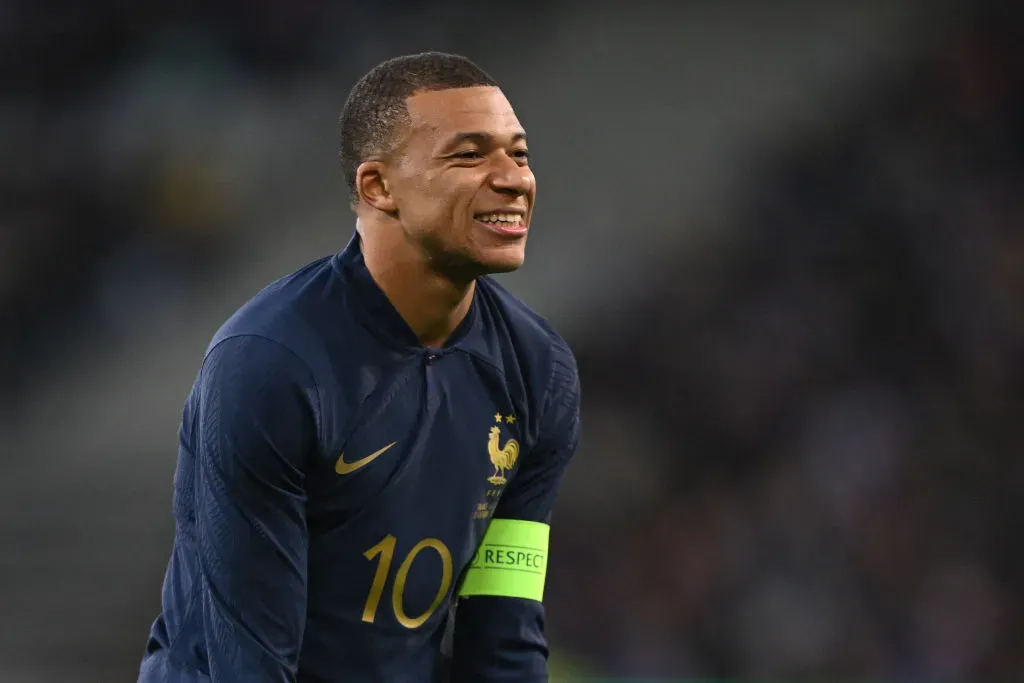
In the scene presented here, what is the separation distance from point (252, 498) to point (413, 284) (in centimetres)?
42

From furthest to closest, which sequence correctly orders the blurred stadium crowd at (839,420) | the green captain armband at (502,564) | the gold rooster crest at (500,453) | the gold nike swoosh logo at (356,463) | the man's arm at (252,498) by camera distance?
the blurred stadium crowd at (839,420) < the green captain armband at (502,564) < the gold rooster crest at (500,453) < the gold nike swoosh logo at (356,463) < the man's arm at (252,498)

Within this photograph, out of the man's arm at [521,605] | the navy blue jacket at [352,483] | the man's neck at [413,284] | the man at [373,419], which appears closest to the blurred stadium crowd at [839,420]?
the man's arm at [521,605]

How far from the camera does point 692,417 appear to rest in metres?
5.91

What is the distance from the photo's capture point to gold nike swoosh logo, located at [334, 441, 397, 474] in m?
2.23

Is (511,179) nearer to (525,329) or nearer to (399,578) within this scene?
(525,329)

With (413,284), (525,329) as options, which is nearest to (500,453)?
(525,329)

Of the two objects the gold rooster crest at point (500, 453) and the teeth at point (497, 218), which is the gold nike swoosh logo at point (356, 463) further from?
the teeth at point (497, 218)

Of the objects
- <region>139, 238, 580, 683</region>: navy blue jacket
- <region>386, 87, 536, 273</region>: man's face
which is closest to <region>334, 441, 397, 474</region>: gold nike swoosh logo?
<region>139, 238, 580, 683</region>: navy blue jacket

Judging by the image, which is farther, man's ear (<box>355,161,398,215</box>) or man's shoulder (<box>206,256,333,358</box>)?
man's ear (<box>355,161,398,215</box>)

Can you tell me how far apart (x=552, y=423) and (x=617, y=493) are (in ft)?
10.9

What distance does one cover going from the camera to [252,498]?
7.02 ft

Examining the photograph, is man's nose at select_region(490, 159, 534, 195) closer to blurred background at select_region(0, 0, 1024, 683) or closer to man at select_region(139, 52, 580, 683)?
man at select_region(139, 52, 580, 683)

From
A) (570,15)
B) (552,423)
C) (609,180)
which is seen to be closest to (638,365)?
(609,180)

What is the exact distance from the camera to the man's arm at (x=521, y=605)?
255cm
